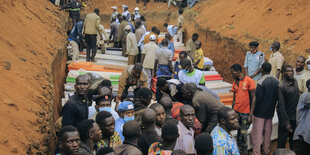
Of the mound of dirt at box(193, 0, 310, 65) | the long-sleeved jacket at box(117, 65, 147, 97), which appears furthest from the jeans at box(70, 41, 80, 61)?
the mound of dirt at box(193, 0, 310, 65)

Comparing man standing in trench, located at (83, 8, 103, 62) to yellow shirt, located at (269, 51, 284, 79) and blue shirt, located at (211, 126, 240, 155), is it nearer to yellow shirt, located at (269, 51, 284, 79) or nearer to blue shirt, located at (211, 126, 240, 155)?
yellow shirt, located at (269, 51, 284, 79)

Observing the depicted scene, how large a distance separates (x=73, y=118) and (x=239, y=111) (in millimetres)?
3392

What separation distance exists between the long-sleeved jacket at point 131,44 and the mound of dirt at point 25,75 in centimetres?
200

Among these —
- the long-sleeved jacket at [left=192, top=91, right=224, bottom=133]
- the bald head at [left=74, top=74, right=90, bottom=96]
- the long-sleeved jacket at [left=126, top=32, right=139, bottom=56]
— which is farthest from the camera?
the long-sleeved jacket at [left=126, top=32, right=139, bottom=56]

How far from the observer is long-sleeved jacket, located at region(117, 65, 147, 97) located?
8.21m

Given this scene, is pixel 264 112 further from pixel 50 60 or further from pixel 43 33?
pixel 43 33

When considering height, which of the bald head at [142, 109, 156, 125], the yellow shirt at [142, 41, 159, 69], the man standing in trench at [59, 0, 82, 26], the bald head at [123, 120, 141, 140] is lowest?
the bald head at [123, 120, 141, 140]

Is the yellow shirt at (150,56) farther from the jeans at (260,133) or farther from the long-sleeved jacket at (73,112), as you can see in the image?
the long-sleeved jacket at (73,112)

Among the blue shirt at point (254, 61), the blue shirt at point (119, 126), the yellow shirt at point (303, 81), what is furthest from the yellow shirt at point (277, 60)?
the blue shirt at point (119, 126)

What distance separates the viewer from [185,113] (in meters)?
5.74

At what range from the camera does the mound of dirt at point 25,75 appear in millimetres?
5754

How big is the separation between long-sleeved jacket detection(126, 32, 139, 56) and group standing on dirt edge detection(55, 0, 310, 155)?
112 cm

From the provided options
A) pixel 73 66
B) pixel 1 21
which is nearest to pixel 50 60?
pixel 1 21

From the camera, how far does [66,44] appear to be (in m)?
13.0
